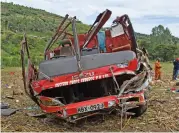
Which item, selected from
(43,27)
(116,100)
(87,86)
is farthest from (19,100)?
(43,27)

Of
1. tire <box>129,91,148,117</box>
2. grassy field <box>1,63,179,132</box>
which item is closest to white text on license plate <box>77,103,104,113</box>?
grassy field <box>1,63,179,132</box>

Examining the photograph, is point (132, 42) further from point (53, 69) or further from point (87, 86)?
point (53, 69)

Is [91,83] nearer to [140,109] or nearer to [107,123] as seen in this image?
[107,123]

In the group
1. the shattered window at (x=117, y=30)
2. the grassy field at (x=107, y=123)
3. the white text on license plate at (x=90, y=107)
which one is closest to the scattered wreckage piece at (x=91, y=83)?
the white text on license plate at (x=90, y=107)

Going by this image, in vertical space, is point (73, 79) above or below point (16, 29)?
below

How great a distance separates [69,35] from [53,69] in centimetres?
266

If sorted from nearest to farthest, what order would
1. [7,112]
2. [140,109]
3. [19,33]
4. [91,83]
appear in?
[140,109], [91,83], [7,112], [19,33]

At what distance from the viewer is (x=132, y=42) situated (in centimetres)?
754

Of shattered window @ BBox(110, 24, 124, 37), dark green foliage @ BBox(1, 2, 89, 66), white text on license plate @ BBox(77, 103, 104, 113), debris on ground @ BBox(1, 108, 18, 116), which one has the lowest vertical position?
debris on ground @ BBox(1, 108, 18, 116)

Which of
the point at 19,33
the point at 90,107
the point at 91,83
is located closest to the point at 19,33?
the point at 19,33

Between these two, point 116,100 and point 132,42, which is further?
point 132,42

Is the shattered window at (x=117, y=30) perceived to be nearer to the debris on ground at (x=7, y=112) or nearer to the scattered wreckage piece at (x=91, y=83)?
the scattered wreckage piece at (x=91, y=83)

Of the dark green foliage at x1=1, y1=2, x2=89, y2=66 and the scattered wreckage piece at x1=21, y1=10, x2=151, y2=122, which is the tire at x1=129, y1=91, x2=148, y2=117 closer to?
the scattered wreckage piece at x1=21, y1=10, x2=151, y2=122

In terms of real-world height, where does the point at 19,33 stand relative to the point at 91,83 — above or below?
above
